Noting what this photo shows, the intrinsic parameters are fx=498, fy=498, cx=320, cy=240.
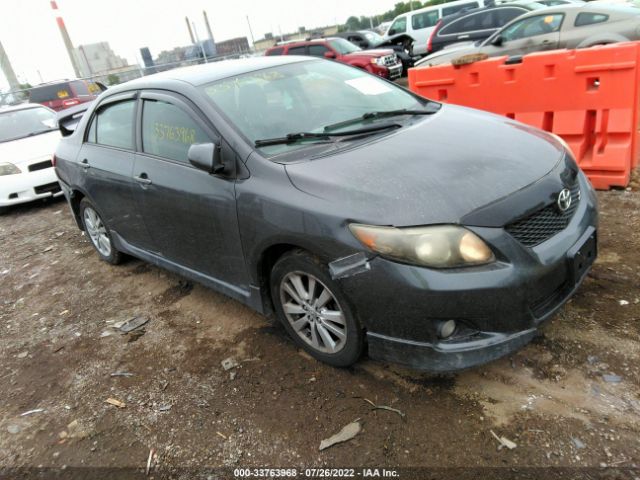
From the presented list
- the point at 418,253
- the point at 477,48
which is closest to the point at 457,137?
the point at 418,253

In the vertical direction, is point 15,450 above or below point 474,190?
below

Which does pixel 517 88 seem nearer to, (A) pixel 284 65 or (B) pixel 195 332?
(A) pixel 284 65

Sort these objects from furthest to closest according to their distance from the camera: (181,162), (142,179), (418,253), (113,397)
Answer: (142,179) < (181,162) < (113,397) < (418,253)

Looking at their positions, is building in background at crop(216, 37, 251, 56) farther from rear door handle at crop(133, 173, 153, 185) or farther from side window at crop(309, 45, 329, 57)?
rear door handle at crop(133, 173, 153, 185)

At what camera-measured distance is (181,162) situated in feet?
10.9

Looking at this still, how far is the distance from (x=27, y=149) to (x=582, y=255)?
804 cm

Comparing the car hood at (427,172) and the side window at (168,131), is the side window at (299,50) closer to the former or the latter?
the side window at (168,131)

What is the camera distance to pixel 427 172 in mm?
2551

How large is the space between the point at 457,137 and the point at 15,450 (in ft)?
10.2

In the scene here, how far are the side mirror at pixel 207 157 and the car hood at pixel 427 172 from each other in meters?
0.45

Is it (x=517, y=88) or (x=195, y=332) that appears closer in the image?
(x=195, y=332)

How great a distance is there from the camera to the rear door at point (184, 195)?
9.95ft

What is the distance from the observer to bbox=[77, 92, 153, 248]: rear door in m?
3.87

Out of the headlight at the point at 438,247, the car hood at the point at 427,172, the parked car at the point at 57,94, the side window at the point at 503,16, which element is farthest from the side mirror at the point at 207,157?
the parked car at the point at 57,94
